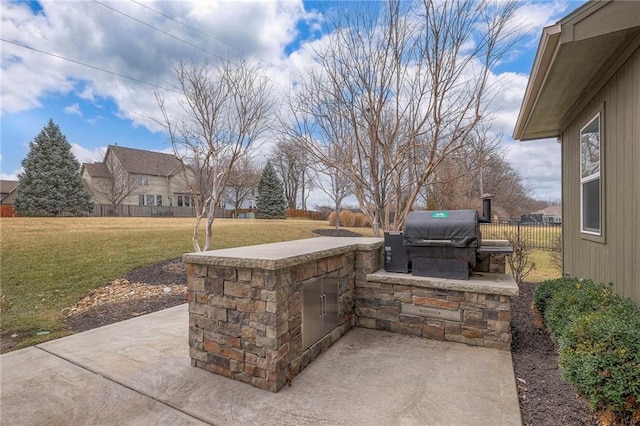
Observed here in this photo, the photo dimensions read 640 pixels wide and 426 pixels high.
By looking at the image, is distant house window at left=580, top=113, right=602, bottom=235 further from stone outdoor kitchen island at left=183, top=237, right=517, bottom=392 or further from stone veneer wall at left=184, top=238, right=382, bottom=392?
stone veneer wall at left=184, top=238, right=382, bottom=392

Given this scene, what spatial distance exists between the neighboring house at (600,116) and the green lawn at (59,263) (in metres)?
3.94

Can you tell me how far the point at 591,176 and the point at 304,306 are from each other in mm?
4156

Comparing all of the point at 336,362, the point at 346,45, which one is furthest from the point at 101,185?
the point at 336,362

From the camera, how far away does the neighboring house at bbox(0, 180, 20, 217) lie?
18.4 meters

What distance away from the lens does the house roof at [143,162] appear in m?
26.0

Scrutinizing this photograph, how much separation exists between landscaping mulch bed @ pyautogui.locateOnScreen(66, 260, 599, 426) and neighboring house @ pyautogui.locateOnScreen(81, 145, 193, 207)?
17566 millimetres

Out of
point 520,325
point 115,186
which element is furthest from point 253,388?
point 115,186

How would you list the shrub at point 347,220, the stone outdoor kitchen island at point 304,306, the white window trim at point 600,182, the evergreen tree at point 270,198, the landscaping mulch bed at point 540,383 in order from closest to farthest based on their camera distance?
the landscaping mulch bed at point 540,383 → the stone outdoor kitchen island at point 304,306 → the white window trim at point 600,182 → the shrub at point 347,220 → the evergreen tree at point 270,198

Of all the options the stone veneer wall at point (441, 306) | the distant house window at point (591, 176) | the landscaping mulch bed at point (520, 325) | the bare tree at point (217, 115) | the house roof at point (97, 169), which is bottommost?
the landscaping mulch bed at point (520, 325)

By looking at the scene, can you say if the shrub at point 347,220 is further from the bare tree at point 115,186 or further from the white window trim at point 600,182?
the bare tree at point 115,186

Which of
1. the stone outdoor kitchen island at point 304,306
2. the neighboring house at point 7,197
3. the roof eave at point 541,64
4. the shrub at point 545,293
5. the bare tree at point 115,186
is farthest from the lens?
the bare tree at point 115,186

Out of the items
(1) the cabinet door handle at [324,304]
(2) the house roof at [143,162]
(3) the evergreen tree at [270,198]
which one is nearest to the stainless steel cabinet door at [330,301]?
(1) the cabinet door handle at [324,304]

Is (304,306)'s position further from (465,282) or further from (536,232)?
(536,232)

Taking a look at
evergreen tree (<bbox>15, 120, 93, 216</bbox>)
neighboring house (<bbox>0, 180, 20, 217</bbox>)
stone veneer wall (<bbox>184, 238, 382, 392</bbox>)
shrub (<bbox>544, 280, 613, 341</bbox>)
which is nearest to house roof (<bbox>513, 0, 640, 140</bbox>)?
shrub (<bbox>544, 280, 613, 341</bbox>)
